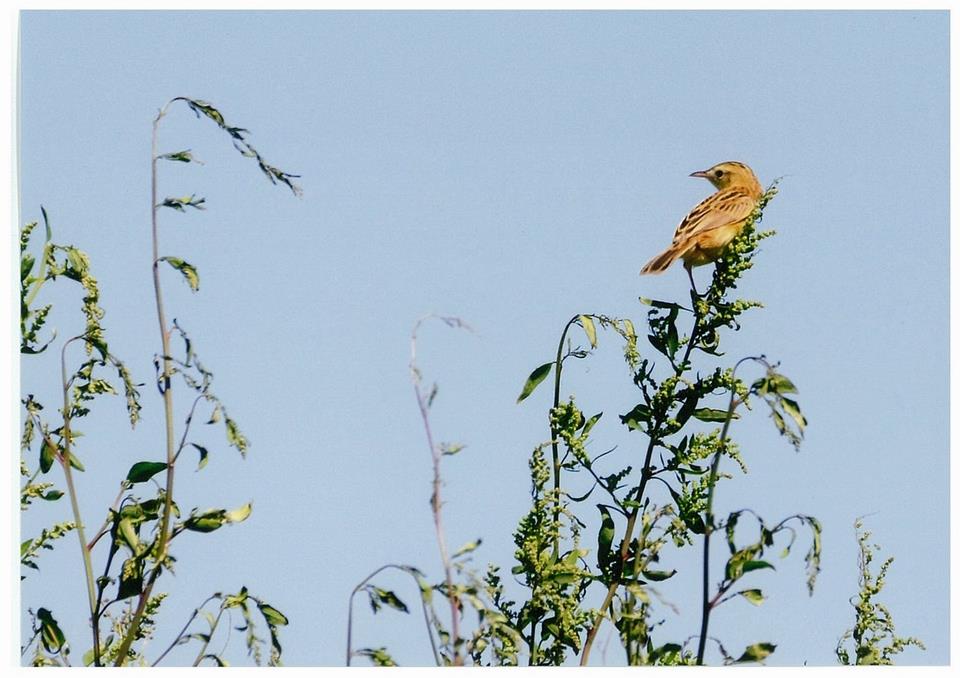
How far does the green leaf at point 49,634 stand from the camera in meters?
2.67

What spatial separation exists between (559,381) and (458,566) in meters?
0.94

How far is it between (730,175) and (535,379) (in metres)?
4.39

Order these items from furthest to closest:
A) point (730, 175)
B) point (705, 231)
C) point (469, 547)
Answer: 1. point (730, 175)
2. point (705, 231)
3. point (469, 547)

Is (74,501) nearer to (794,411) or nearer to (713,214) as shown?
(794,411)

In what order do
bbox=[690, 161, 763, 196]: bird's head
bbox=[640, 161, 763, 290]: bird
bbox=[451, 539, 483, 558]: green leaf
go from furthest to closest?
bbox=[690, 161, 763, 196]: bird's head, bbox=[640, 161, 763, 290]: bird, bbox=[451, 539, 483, 558]: green leaf

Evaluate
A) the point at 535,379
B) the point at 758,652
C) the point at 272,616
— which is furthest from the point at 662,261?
the point at 272,616

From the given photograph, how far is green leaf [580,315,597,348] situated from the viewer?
2891mm

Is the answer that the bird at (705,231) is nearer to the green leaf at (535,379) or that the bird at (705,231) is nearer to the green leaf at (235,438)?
the green leaf at (535,379)

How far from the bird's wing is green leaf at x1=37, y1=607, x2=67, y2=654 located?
3251 mm

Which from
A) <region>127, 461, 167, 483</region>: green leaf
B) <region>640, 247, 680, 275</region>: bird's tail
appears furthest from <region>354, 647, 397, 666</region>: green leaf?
<region>640, 247, 680, 275</region>: bird's tail

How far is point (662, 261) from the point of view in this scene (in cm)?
539

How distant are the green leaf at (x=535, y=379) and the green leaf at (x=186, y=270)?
2.92 feet

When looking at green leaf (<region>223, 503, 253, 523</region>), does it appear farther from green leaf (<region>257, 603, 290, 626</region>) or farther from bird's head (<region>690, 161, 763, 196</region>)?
bird's head (<region>690, 161, 763, 196</region>)

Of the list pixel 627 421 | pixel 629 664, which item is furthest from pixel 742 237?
→ pixel 629 664
